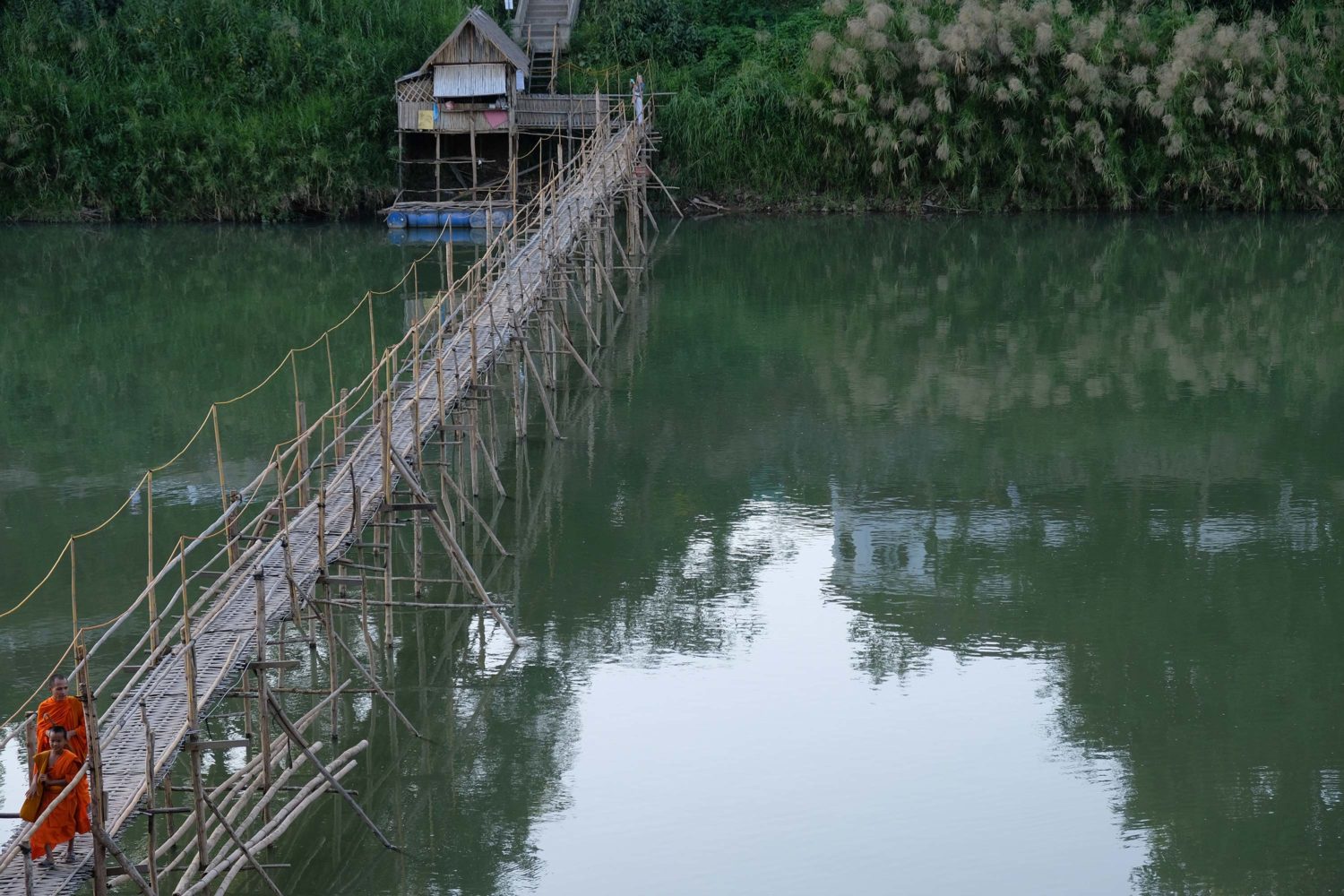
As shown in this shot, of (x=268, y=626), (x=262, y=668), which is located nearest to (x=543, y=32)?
(x=268, y=626)

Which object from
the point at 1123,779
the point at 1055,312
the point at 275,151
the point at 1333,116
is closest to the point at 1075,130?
the point at 1333,116

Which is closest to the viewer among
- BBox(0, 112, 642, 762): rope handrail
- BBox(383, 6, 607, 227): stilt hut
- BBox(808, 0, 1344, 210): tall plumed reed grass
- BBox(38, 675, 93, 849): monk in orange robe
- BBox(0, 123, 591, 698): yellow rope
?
BBox(38, 675, 93, 849): monk in orange robe

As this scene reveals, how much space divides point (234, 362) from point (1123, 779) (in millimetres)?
14608

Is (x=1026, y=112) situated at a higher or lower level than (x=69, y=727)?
higher

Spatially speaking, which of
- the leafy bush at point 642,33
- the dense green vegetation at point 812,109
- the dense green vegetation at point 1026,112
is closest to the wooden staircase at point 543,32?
the leafy bush at point 642,33

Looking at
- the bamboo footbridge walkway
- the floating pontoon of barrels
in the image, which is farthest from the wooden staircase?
the bamboo footbridge walkway

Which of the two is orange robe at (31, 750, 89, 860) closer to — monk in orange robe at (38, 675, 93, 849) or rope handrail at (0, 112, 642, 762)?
monk in orange robe at (38, 675, 93, 849)

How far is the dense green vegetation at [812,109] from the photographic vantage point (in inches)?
1334

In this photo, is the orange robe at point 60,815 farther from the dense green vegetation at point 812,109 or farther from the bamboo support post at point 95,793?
the dense green vegetation at point 812,109

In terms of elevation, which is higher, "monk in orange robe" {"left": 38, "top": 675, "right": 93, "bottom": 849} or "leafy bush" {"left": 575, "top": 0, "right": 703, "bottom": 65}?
"leafy bush" {"left": 575, "top": 0, "right": 703, "bottom": 65}

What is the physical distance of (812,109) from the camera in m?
34.3

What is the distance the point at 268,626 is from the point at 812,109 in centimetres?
2651

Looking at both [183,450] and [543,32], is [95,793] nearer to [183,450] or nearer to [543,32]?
[183,450]

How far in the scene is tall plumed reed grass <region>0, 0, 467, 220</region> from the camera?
111 feet
